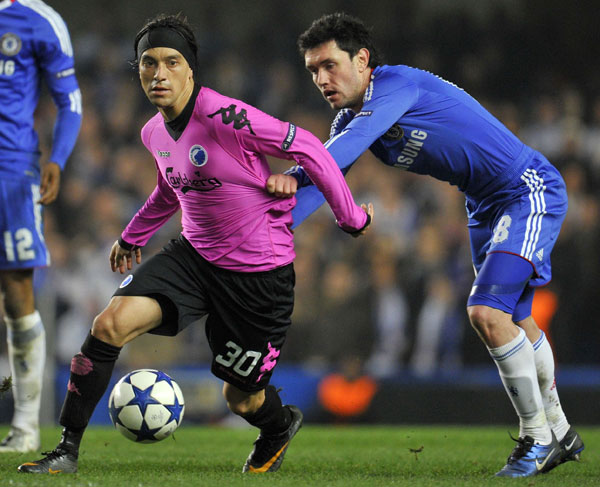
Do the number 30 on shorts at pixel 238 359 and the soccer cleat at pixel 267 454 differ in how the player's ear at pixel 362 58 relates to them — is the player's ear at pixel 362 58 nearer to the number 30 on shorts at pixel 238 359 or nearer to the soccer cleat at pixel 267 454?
the number 30 on shorts at pixel 238 359

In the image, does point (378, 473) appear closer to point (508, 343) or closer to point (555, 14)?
point (508, 343)

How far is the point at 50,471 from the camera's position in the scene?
397 centimetres

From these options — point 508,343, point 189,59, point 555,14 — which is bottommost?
point 508,343

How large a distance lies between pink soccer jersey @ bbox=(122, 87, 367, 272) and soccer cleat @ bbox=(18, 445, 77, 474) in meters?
1.04

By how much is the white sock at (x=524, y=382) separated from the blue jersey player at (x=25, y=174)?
2.51m

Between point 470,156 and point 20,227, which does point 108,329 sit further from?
point 470,156

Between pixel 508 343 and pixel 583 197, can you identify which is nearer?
pixel 508 343

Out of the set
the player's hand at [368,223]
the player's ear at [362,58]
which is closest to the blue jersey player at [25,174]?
the player's ear at [362,58]

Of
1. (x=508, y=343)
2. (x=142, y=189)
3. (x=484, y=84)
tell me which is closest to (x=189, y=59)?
(x=508, y=343)

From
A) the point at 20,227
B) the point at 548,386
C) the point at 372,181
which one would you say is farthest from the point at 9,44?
the point at 372,181

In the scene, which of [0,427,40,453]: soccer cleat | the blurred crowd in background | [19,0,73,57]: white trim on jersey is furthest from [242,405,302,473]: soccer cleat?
the blurred crowd in background

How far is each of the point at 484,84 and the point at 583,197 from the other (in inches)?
112

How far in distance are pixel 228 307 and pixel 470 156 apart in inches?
55.9

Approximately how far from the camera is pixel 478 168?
15.5ft
